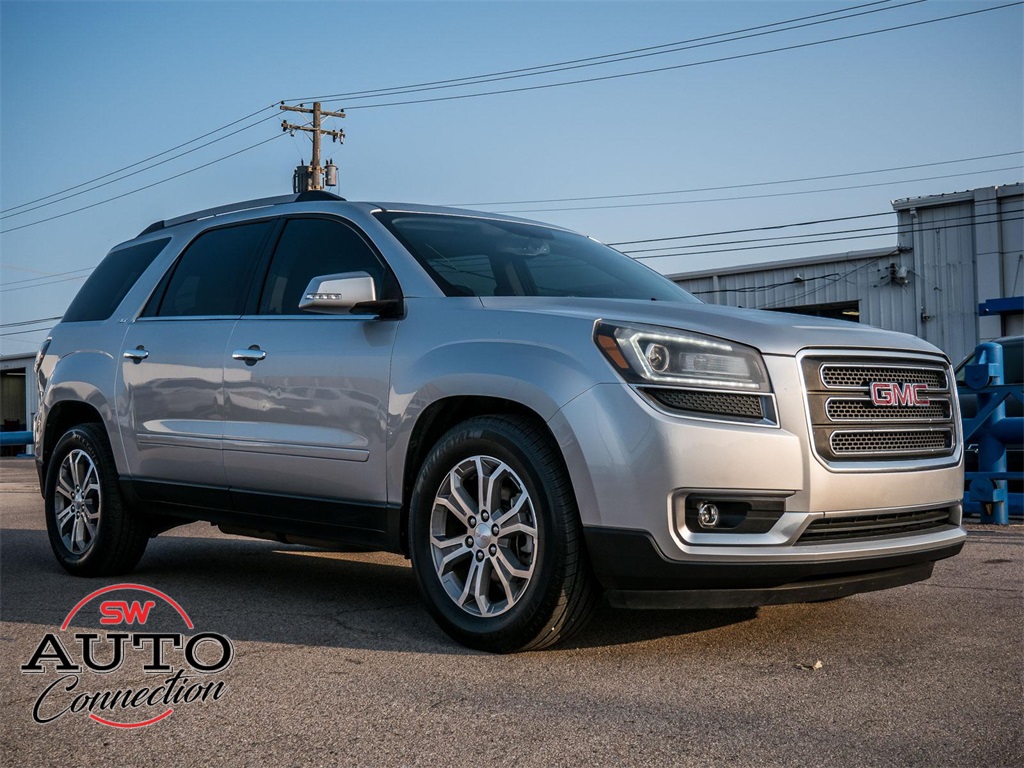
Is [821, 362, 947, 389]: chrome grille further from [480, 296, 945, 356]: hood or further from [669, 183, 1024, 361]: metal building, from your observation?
[669, 183, 1024, 361]: metal building

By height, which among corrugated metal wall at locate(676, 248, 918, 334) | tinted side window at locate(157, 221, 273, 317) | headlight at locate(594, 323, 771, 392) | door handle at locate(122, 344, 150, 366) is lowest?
headlight at locate(594, 323, 771, 392)

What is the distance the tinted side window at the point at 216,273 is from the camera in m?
5.62

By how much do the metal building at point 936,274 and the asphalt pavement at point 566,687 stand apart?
20815 mm

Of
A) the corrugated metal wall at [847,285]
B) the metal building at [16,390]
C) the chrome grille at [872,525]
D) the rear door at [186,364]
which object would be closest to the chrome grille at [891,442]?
the chrome grille at [872,525]

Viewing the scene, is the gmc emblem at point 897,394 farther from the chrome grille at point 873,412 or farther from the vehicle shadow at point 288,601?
the vehicle shadow at point 288,601

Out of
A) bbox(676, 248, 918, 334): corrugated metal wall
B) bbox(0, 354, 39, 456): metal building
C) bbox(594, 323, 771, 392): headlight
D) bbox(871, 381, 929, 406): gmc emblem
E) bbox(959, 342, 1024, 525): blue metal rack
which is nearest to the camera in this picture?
bbox(594, 323, 771, 392): headlight

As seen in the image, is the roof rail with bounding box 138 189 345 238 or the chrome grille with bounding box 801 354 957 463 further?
the roof rail with bounding box 138 189 345 238

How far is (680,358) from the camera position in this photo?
3.84 metres

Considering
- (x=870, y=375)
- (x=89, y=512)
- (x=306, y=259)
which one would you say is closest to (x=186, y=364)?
(x=306, y=259)

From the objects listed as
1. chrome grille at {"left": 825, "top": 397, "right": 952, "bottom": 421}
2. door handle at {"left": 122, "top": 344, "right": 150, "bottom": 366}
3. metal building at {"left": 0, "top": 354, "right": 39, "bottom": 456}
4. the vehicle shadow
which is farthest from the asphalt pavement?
metal building at {"left": 0, "top": 354, "right": 39, "bottom": 456}

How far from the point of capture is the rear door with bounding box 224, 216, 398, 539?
4.66 metres

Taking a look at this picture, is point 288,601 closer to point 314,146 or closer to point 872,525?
point 872,525

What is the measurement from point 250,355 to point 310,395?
0.52m

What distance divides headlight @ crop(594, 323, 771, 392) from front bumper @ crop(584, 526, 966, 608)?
558 millimetres
